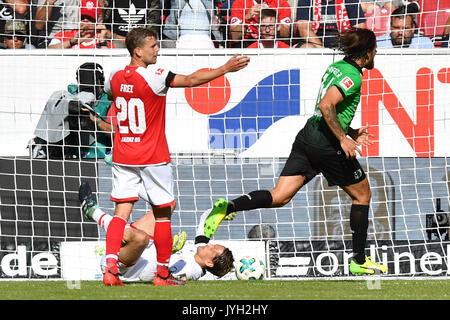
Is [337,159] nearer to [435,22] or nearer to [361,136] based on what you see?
[361,136]

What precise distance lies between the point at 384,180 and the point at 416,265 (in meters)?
1.20

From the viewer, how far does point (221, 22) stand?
12.1 metres

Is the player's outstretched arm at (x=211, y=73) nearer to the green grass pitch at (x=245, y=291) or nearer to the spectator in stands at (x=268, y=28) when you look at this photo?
the green grass pitch at (x=245, y=291)

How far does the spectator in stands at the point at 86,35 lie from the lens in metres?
11.4

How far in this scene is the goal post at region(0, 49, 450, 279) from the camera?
10.0 meters

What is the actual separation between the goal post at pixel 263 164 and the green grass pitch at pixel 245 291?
2123mm

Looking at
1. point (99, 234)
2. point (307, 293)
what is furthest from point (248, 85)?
point (307, 293)

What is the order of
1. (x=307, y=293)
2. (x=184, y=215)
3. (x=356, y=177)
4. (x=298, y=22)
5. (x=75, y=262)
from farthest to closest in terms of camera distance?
1. (x=298, y=22)
2. (x=184, y=215)
3. (x=75, y=262)
4. (x=356, y=177)
5. (x=307, y=293)

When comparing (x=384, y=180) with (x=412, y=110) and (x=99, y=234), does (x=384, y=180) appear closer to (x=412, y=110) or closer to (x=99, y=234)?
(x=412, y=110)

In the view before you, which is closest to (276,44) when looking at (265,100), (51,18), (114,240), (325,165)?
(265,100)

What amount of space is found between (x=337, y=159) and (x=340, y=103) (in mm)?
468

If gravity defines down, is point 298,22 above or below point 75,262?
above

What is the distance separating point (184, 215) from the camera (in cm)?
1059

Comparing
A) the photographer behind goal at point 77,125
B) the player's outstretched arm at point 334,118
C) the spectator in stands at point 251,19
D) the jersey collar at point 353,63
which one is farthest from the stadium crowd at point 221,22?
the player's outstretched arm at point 334,118
